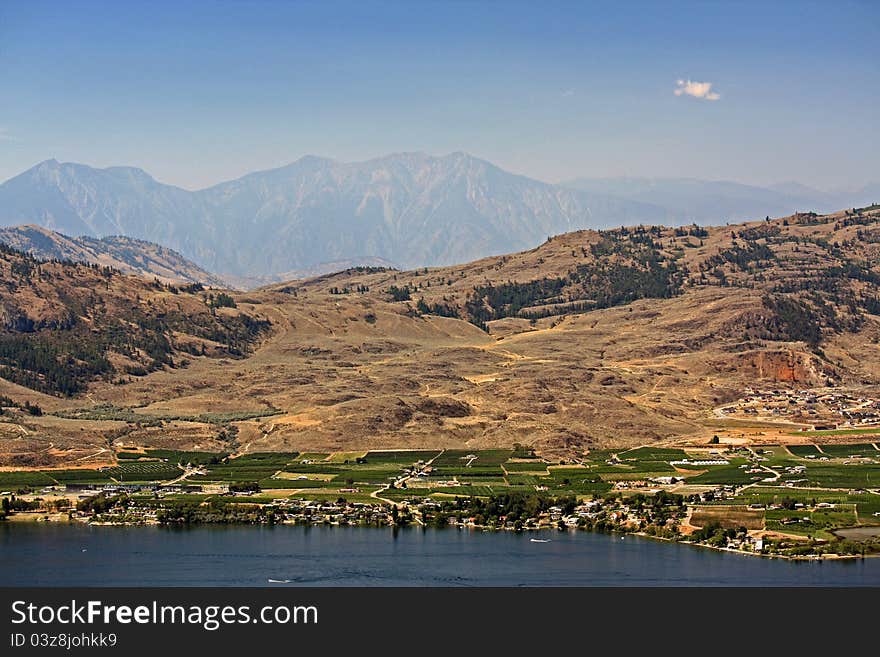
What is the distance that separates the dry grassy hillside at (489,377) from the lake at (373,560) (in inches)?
1306

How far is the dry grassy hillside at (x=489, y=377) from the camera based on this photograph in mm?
119562

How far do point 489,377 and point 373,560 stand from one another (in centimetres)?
7576

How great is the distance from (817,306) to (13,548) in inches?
5031

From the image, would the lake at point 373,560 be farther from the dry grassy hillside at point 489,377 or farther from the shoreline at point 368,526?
the dry grassy hillside at point 489,377

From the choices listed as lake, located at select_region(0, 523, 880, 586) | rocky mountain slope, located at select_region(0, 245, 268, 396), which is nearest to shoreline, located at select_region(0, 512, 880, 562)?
lake, located at select_region(0, 523, 880, 586)

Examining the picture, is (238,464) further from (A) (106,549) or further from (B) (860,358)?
(B) (860,358)

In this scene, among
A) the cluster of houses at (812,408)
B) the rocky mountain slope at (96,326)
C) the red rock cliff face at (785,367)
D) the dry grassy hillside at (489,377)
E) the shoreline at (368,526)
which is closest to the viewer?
the shoreline at (368,526)

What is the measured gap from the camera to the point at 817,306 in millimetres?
179500

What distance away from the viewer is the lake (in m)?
66.1

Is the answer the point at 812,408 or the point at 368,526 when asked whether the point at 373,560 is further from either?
the point at 812,408

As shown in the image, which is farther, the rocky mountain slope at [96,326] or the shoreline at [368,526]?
the rocky mountain slope at [96,326]

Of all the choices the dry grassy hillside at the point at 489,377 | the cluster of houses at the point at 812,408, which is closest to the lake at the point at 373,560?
the dry grassy hillside at the point at 489,377

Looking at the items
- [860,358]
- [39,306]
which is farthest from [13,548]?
[860,358]
